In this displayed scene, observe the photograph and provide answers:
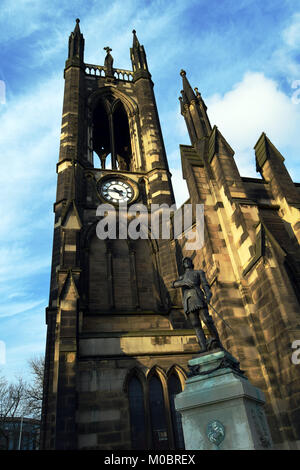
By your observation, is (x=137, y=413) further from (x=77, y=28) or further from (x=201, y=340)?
(x=77, y=28)

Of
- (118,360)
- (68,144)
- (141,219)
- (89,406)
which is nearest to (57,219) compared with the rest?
(141,219)

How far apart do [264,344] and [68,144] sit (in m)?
15.0

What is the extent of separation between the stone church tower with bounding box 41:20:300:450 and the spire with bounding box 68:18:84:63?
6.62 metres

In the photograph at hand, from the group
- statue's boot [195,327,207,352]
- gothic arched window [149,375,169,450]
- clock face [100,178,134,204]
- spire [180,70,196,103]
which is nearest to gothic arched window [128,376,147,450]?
gothic arched window [149,375,169,450]

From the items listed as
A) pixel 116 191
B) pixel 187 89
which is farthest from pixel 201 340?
pixel 187 89

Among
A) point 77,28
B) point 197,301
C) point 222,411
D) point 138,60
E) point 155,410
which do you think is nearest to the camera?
point 222,411

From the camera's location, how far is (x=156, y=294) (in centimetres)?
1525

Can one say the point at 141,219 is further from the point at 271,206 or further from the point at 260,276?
the point at 260,276

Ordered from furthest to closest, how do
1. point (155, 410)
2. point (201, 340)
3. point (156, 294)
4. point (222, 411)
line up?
point (156, 294)
point (155, 410)
point (201, 340)
point (222, 411)

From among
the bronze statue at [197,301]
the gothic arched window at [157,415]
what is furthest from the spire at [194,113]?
the bronze statue at [197,301]

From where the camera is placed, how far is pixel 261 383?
9188 millimetres

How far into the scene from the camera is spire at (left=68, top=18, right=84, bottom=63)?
2553 cm

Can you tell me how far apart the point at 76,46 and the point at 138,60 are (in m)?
5.01

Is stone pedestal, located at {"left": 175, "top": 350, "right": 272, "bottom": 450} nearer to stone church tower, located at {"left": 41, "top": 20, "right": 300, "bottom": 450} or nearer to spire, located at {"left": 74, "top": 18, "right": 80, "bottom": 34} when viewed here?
stone church tower, located at {"left": 41, "top": 20, "right": 300, "bottom": 450}
